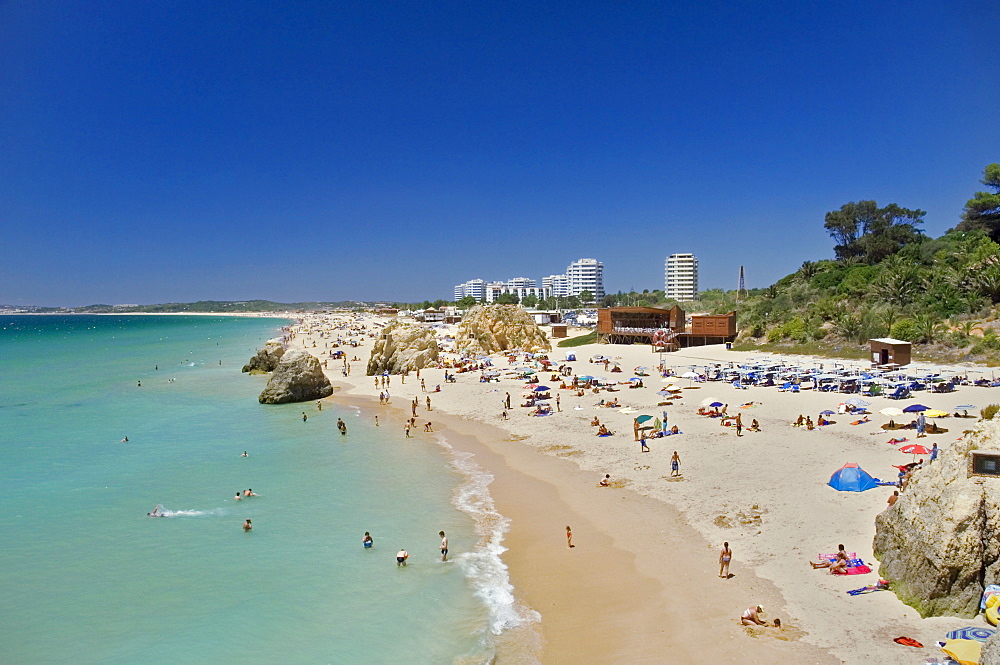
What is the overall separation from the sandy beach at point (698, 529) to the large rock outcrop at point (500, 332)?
80.6 ft

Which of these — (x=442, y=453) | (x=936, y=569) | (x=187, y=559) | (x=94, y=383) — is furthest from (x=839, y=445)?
(x=94, y=383)

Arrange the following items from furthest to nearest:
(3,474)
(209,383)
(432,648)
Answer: (209,383) → (3,474) → (432,648)

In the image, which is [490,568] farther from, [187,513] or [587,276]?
[587,276]

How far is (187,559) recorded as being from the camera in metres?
13.2

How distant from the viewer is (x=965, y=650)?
7.68 metres

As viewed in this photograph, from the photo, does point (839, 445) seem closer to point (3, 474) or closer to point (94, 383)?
point (3, 474)

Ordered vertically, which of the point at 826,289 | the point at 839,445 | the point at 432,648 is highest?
the point at 826,289

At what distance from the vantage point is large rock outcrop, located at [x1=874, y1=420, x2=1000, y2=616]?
8750 mm

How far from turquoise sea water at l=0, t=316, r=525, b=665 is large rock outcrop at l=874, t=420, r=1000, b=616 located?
6662 millimetres

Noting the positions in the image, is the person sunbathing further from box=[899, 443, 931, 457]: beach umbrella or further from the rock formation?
the rock formation

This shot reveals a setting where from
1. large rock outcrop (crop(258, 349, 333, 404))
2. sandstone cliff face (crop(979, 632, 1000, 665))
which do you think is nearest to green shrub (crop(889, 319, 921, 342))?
sandstone cliff face (crop(979, 632, 1000, 665))

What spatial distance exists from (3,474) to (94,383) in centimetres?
2692

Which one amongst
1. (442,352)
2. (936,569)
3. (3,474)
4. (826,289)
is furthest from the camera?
(826,289)

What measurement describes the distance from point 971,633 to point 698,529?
5734 mm
